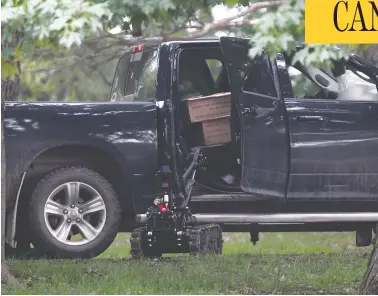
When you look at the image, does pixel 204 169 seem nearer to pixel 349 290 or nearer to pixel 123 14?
pixel 349 290

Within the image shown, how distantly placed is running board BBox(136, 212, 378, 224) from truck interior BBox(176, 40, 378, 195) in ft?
1.27

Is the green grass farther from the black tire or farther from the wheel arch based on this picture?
the wheel arch

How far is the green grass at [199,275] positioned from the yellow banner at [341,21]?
1.85 meters

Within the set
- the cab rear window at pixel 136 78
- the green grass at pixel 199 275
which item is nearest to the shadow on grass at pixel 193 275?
the green grass at pixel 199 275

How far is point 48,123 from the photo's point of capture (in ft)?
37.1

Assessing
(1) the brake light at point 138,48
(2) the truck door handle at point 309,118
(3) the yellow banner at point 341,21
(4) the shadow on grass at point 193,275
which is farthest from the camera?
(1) the brake light at point 138,48

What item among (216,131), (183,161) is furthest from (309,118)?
(183,161)

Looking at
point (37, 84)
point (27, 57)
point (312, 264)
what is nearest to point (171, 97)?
point (312, 264)

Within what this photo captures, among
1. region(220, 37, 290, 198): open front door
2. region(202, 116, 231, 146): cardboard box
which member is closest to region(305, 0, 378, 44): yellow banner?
region(220, 37, 290, 198): open front door

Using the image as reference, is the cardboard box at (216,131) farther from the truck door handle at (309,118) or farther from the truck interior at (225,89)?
the truck door handle at (309,118)

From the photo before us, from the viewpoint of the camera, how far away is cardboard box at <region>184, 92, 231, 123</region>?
461 inches

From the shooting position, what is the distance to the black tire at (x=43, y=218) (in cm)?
1133

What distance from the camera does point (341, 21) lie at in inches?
348

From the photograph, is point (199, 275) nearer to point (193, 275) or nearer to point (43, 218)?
point (193, 275)
